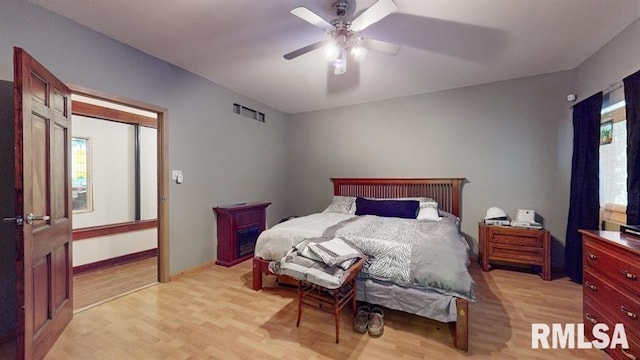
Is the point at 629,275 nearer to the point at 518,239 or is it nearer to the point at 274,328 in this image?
the point at 518,239

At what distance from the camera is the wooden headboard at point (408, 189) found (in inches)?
146

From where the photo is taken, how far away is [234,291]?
2727mm

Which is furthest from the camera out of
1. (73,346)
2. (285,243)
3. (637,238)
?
(285,243)

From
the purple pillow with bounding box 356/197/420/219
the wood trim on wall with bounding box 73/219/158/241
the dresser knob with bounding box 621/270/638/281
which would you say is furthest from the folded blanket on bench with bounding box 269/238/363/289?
the wood trim on wall with bounding box 73/219/158/241

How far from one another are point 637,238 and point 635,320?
1.79ft

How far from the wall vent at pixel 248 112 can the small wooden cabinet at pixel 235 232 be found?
1.50 metres

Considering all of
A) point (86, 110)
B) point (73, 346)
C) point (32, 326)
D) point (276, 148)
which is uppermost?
point (86, 110)

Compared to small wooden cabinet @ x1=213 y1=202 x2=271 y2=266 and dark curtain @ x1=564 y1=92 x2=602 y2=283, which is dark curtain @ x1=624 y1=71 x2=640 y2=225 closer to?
dark curtain @ x1=564 y1=92 x2=602 y2=283

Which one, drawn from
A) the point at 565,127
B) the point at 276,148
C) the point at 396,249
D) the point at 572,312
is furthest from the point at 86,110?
the point at 565,127

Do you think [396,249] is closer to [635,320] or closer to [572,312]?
[635,320]

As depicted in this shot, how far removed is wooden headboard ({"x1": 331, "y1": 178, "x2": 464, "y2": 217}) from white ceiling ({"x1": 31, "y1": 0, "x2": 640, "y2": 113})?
147cm

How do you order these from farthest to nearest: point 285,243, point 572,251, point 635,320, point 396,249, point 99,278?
point 99,278 → point 572,251 → point 285,243 → point 396,249 → point 635,320

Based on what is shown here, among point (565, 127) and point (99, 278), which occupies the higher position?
point (565, 127)

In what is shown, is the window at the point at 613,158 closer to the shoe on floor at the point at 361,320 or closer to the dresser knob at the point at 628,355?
the dresser knob at the point at 628,355
